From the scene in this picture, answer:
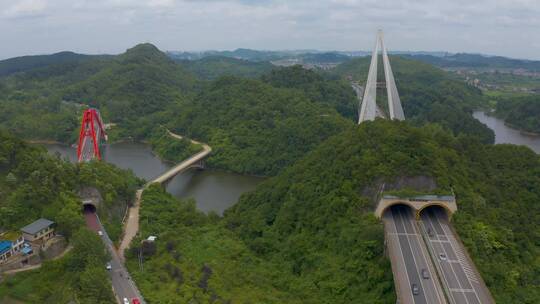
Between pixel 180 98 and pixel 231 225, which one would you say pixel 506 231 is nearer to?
pixel 231 225

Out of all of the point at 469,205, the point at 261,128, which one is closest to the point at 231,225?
the point at 469,205

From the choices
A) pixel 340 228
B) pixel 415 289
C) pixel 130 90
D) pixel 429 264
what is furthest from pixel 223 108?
pixel 415 289

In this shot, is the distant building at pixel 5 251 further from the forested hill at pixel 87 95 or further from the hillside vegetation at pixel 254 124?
the forested hill at pixel 87 95

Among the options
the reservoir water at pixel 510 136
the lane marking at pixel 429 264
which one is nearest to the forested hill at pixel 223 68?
the reservoir water at pixel 510 136

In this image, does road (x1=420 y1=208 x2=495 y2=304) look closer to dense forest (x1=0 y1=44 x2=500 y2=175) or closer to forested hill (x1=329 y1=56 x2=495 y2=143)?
dense forest (x1=0 y1=44 x2=500 y2=175)

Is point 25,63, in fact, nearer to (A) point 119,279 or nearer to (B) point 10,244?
(B) point 10,244

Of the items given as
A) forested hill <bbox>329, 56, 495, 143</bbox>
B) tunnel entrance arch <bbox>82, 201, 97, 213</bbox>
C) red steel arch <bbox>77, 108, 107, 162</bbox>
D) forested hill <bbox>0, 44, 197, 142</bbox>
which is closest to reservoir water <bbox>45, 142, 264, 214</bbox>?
red steel arch <bbox>77, 108, 107, 162</bbox>
